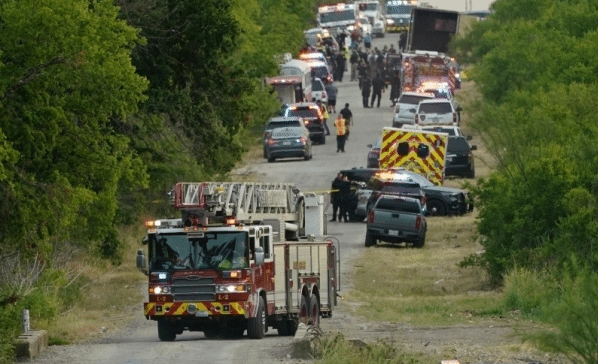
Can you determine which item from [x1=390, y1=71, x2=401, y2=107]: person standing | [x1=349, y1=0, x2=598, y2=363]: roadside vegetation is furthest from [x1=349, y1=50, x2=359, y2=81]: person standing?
[x1=349, y1=0, x2=598, y2=363]: roadside vegetation

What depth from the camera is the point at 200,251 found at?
24.9 m

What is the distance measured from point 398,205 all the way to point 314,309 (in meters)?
15.4

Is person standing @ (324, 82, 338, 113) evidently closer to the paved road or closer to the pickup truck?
the paved road

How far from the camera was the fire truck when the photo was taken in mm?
24812

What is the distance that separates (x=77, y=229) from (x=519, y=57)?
39.3 m

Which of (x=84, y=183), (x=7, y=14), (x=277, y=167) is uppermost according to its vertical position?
(x=7, y=14)

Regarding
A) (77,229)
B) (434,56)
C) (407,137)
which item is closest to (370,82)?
(434,56)

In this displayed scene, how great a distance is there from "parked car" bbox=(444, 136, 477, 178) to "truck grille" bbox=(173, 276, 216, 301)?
30692 mm

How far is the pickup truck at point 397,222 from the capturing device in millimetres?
42031

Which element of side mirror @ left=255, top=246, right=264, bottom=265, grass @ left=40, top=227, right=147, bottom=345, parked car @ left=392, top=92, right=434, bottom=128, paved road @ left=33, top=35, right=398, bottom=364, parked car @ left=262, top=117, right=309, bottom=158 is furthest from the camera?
parked car @ left=392, top=92, right=434, bottom=128

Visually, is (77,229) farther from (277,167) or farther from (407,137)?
(277,167)

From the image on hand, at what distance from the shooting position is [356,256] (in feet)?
134

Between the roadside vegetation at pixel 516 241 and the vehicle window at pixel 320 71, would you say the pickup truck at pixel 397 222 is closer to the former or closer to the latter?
the roadside vegetation at pixel 516 241

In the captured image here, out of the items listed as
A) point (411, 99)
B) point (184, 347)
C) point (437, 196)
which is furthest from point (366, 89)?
point (184, 347)
